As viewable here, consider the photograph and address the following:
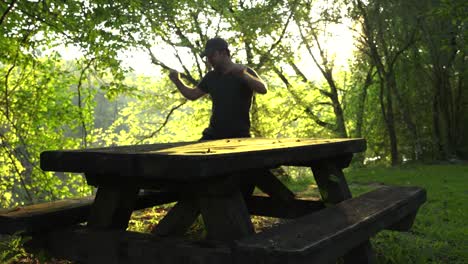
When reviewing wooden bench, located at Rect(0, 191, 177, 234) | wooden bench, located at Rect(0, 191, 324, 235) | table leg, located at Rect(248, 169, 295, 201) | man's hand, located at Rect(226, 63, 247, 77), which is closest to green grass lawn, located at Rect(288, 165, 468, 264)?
wooden bench, located at Rect(0, 191, 324, 235)

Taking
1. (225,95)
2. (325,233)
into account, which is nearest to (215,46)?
(225,95)

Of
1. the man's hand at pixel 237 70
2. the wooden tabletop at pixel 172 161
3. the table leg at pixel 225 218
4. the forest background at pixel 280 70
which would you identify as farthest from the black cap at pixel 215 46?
the forest background at pixel 280 70

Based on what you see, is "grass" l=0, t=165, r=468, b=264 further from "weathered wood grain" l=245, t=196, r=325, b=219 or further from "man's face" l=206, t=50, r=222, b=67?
"man's face" l=206, t=50, r=222, b=67

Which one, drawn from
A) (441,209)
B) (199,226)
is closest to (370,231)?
(199,226)

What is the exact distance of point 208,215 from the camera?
2568 millimetres

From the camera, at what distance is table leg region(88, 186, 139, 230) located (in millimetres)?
2951

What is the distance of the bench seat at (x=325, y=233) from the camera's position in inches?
78.3

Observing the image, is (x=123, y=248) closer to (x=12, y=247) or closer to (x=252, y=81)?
(x=12, y=247)

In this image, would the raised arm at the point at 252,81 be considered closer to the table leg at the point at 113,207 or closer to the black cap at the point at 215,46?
the black cap at the point at 215,46

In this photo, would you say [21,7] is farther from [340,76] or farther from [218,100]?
[340,76]

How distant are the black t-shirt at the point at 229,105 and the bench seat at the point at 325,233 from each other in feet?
5.32

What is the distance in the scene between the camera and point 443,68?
16.7m

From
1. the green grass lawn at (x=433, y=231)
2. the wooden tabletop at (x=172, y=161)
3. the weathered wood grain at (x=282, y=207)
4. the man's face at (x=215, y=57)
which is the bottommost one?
the green grass lawn at (x=433, y=231)

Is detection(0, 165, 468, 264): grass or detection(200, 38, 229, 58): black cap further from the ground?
detection(200, 38, 229, 58): black cap
